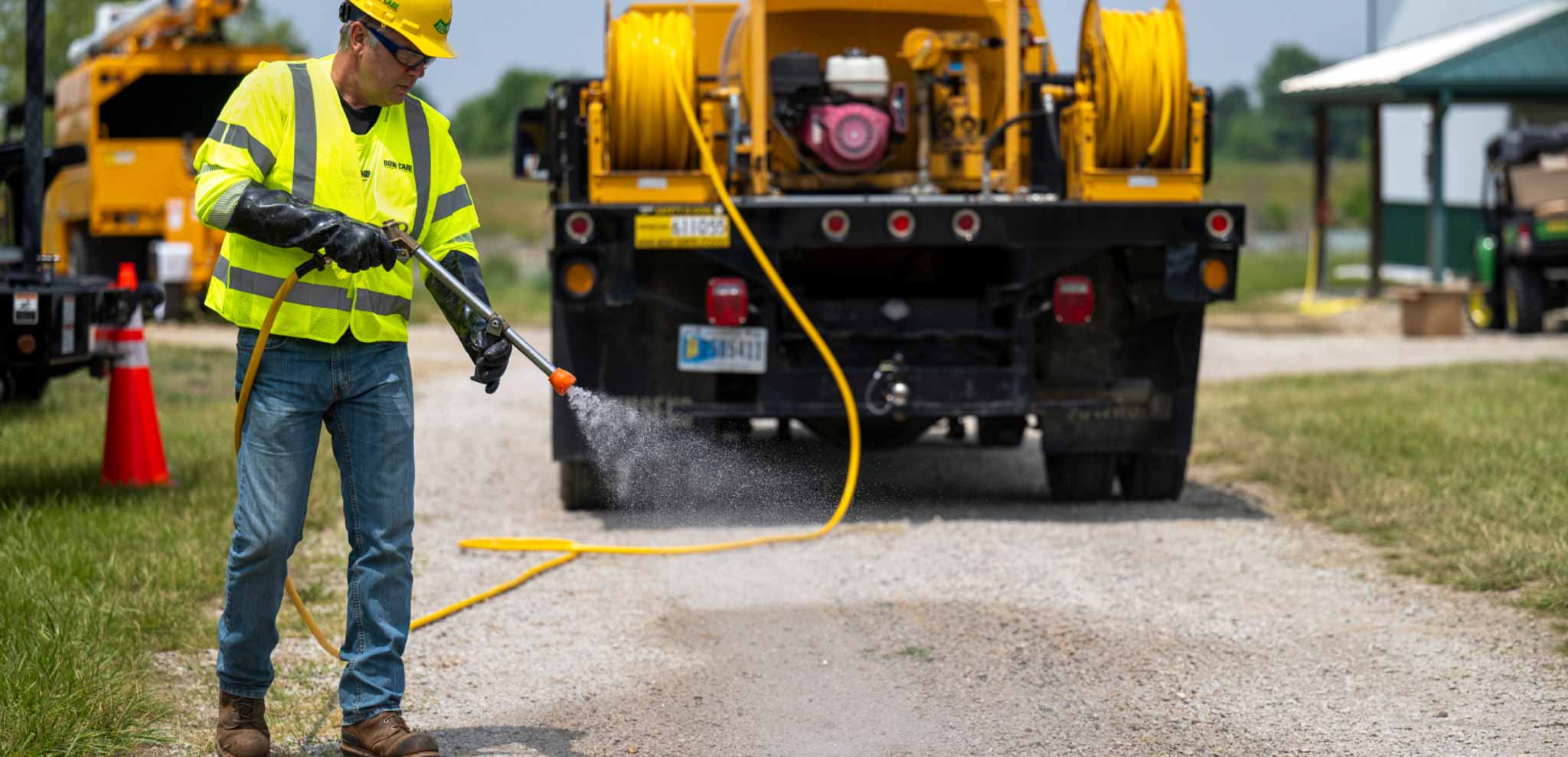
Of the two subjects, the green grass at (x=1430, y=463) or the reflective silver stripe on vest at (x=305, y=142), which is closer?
the reflective silver stripe on vest at (x=305, y=142)

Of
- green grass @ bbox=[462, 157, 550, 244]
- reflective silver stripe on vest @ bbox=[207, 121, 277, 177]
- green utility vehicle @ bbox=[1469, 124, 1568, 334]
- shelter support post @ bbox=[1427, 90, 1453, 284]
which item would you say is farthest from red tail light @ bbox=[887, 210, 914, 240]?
green grass @ bbox=[462, 157, 550, 244]

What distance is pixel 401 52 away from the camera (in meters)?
4.41

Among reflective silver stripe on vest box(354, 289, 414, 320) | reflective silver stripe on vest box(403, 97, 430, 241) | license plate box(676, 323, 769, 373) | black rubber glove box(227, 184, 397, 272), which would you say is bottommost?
license plate box(676, 323, 769, 373)

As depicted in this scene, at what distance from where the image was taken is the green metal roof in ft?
85.3

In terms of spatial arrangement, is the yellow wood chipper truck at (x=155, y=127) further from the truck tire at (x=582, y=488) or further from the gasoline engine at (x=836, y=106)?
the truck tire at (x=582, y=488)

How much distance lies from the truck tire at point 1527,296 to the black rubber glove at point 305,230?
18.8 metres

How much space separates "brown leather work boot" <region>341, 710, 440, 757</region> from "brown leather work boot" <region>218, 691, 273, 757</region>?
208mm

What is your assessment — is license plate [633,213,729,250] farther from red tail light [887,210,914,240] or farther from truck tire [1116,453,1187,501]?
truck tire [1116,453,1187,501]

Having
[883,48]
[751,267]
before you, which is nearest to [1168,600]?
[751,267]

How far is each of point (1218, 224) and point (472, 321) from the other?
4494 millimetres

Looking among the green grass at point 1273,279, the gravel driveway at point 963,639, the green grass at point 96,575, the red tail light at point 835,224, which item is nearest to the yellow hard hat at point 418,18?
the gravel driveway at point 963,639

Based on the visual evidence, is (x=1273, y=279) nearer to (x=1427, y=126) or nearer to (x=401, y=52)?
(x=1427, y=126)

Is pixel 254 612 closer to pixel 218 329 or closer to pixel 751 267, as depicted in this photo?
pixel 751 267

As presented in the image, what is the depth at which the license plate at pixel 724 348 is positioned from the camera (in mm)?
8312
